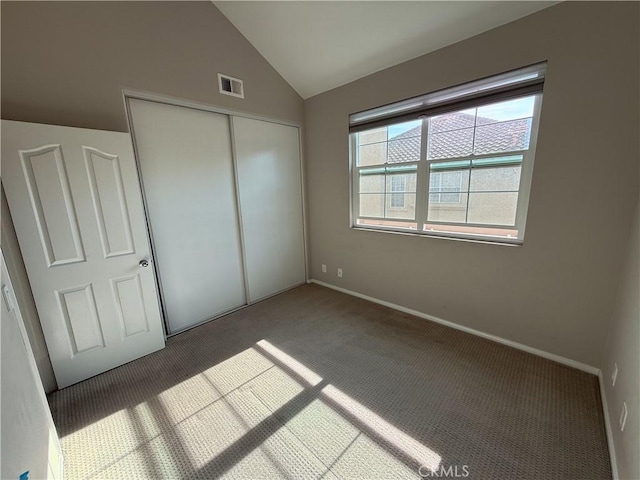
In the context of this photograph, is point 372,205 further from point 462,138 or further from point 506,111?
point 506,111

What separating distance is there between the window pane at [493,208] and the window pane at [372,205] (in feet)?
3.00

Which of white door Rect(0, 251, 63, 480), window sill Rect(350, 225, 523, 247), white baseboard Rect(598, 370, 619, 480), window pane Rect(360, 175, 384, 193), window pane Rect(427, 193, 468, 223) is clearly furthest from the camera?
window pane Rect(360, 175, 384, 193)

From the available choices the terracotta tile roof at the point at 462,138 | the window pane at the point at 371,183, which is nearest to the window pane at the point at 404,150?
the terracotta tile roof at the point at 462,138

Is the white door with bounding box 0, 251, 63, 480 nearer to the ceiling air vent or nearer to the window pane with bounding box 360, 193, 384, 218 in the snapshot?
the ceiling air vent

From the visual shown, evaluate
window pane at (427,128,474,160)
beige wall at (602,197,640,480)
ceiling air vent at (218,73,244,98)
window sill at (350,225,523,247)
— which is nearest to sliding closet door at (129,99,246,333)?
ceiling air vent at (218,73,244,98)

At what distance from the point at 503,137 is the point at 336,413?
7.89 feet

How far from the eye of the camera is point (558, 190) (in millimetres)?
1841

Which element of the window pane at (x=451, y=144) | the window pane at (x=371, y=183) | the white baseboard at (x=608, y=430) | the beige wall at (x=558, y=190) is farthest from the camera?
the window pane at (x=371, y=183)

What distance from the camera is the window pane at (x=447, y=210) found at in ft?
7.68

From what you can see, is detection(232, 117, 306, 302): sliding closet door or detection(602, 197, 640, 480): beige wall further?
detection(232, 117, 306, 302): sliding closet door

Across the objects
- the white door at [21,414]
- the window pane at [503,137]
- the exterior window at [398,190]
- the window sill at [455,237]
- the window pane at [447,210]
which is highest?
the window pane at [503,137]

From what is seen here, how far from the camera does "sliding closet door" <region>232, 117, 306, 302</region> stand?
2889 mm

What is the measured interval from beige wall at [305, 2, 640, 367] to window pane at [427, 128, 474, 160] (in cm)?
41

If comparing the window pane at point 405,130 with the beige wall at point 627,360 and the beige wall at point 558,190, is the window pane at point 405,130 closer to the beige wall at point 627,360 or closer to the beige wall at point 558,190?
the beige wall at point 558,190
